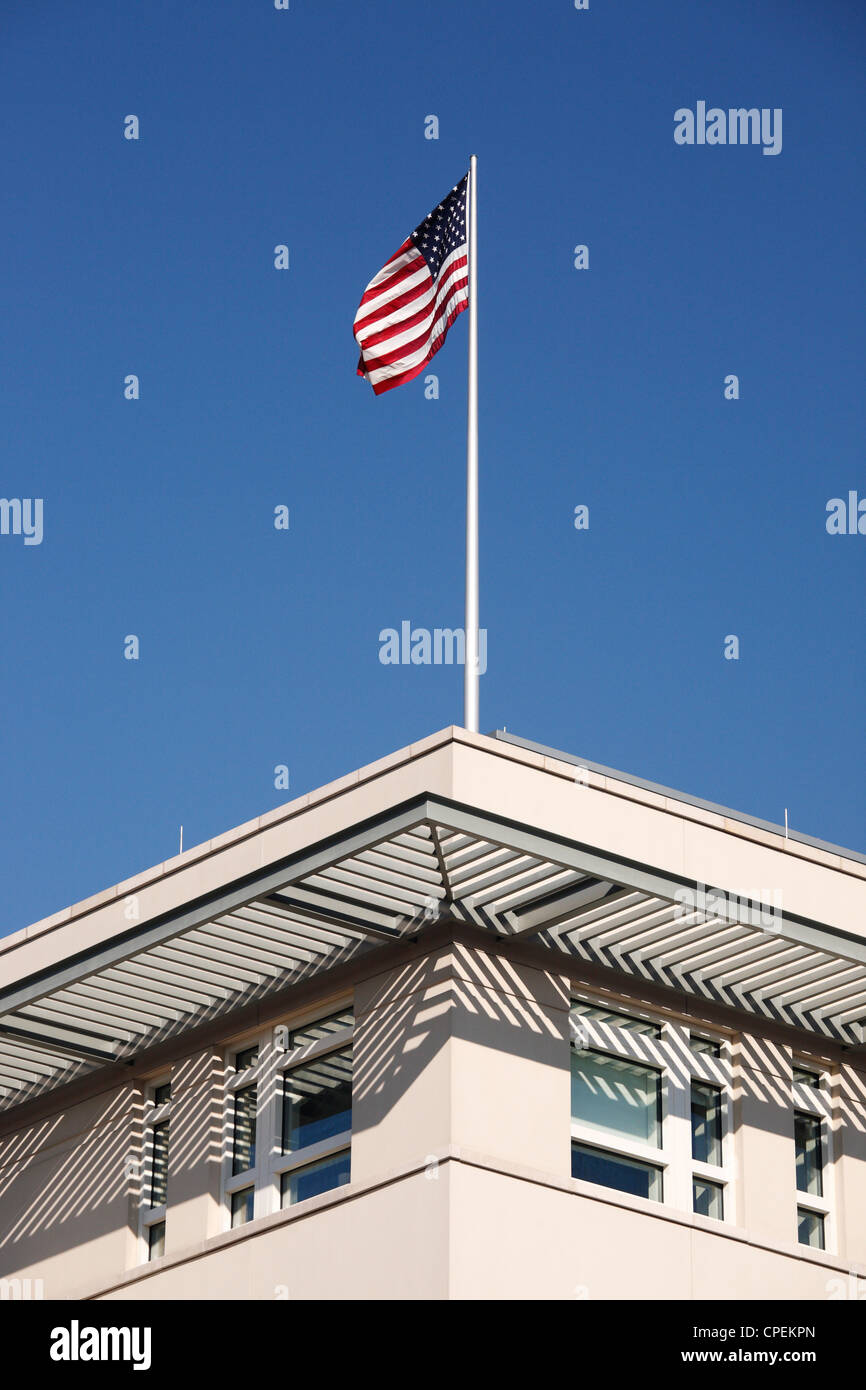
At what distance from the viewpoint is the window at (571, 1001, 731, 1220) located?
728 inches

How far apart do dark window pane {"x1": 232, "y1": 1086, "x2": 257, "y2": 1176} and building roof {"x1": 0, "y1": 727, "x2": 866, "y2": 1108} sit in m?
0.79

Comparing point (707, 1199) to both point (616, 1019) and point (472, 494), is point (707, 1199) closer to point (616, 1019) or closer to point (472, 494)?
point (616, 1019)

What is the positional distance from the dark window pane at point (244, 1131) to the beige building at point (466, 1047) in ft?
0.11

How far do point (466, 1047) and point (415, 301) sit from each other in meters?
7.50

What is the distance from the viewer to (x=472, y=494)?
20.4 m

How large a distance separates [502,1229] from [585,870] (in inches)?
112

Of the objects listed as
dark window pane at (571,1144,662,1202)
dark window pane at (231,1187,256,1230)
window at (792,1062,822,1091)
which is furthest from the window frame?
window at (792,1062,822,1091)

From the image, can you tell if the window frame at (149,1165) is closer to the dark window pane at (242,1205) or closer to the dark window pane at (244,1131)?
the dark window pane at (242,1205)

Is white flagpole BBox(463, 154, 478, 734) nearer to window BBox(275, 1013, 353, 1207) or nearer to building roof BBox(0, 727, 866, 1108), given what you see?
building roof BBox(0, 727, 866, 1108)

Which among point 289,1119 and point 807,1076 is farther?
point 807,1076

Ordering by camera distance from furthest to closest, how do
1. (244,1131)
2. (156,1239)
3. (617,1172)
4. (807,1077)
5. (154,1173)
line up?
(154,1173)
(807,1077)
(156,1239)
(244,1131)
(617,1172)

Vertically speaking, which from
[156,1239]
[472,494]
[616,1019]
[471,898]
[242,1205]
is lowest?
[156,1239]

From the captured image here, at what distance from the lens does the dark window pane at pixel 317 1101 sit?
1873 cm

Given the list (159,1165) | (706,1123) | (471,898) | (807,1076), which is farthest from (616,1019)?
(159,1165)
